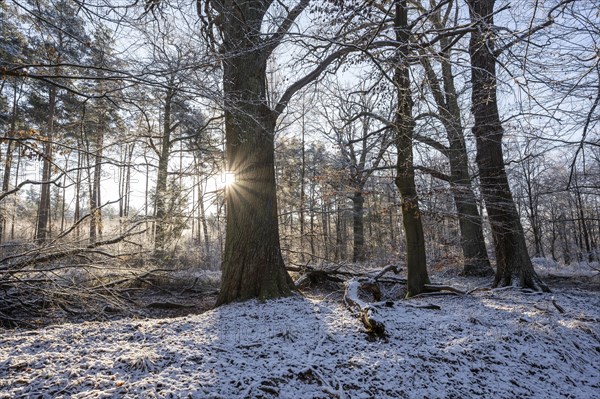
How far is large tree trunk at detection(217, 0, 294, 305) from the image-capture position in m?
4.91

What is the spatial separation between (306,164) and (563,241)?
26768 millimetres

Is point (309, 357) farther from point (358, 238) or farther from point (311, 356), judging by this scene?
point (358, 238)

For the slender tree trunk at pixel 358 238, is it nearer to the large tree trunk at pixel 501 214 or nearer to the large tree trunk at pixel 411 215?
the large tree trunk at pixel 501 214

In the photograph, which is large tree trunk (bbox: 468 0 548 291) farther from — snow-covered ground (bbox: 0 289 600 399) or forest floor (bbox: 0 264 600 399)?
snow-covered ground (bbox: 0 289 600 399)

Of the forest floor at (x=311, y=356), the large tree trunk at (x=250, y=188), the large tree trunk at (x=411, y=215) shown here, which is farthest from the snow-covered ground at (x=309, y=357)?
the large tree trunk at (x=411, y=215)

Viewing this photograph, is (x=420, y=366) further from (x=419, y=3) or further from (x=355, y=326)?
(x=419, y=3)

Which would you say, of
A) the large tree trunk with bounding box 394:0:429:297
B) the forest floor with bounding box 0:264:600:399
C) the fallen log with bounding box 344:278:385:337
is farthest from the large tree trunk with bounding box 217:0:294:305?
the large tree trunk with bounding box 394:0:429:297

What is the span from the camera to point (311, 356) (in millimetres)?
2781

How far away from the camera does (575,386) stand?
2799 millimetres

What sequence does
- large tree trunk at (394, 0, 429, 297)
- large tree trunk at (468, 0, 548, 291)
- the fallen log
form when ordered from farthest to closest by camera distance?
large tree trunk at (468, 0, 548, 291) → large tree trunk at (394, 0, 429, 297) → the fallen log

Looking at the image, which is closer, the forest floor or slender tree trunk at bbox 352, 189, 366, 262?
the forest floor

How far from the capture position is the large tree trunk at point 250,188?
16.1ft

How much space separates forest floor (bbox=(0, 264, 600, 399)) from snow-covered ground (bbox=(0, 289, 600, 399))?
0.03 ft

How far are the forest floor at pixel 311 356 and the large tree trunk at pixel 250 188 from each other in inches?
26.1
